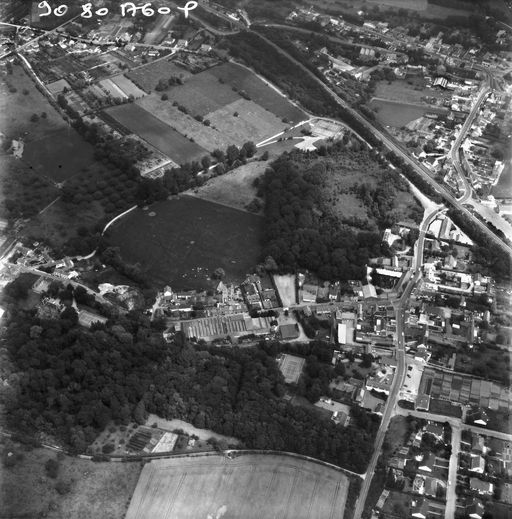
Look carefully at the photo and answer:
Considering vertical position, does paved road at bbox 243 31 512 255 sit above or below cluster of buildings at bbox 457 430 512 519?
above

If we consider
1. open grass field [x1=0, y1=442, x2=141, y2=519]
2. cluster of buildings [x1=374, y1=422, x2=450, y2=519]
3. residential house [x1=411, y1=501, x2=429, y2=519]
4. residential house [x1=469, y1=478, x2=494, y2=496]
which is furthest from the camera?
residential house [x1=469, y1=478, x2=494, y2=496]

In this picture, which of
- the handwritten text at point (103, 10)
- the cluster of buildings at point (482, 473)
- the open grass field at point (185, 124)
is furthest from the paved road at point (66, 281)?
the handwritten text at point (103, 10)

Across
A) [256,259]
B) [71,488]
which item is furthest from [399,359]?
[71,488]

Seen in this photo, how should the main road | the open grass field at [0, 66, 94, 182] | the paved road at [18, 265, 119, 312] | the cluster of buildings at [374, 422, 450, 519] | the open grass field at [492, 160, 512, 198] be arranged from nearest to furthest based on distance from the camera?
1. the cluster of buildings at [374, 422, 450, 519]
2. the main road
3. the paved road at [18, 265, 119, 312]
4. the open grass field at [492, 160, 512, 198]
5. the open grass field at [0, 66, 94, 182]

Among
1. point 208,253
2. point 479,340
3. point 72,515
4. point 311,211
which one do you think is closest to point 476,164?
point 311,211

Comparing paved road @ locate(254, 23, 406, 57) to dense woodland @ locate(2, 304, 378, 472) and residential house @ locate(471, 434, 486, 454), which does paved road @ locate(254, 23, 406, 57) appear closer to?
dense woodland @ locate(2, 304, 378, 472)

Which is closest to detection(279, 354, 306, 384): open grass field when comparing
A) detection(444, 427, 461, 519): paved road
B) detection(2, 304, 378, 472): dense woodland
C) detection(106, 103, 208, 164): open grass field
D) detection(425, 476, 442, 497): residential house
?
detection(2, 304, 378, 472): dense woodland

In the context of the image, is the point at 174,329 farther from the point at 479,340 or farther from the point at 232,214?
the point at 479,340
